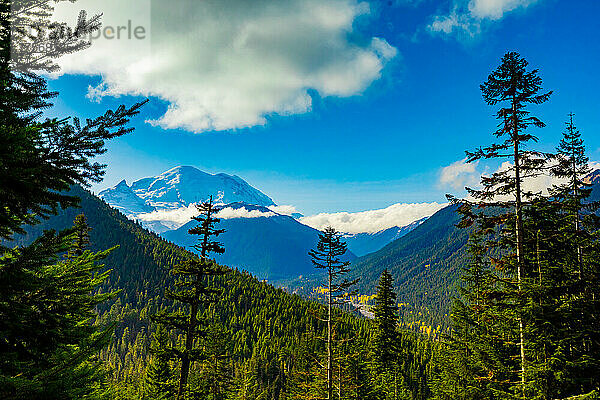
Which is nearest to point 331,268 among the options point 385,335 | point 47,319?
point 385,335

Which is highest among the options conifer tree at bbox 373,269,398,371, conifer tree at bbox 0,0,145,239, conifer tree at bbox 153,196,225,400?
conifer tree at bbox 0,0,145,239

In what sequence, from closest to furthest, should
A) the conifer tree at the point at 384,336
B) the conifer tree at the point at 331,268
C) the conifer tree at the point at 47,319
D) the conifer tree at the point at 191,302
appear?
1. the conifer tree at the point at 47,319
2. the conifer tree at the point at 191,302
3. the conifer tree at the point at 331,268
4. the conifer tree at the point at 384,336

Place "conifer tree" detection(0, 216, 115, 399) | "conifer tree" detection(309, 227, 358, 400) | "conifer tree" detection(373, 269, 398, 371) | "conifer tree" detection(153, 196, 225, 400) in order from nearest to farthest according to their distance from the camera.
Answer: "conifer tree" detection(0, 216, 115, 399), "conifer tree" detection(153, 196, 225, 400), "conifer tree" detection(309, 227, 358, 400), "conifer tree" detection(373, 269, 398, 371)

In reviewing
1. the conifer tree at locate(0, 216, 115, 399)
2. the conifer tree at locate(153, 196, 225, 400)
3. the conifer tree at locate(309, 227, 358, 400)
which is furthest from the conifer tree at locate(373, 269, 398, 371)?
the conifer tree at locate(0, 216, 115, 399)

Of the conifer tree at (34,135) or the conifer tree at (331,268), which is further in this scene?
the conifer tree at (331,268)

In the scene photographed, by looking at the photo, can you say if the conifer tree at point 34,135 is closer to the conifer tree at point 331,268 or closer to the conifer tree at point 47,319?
the conifer tree at point 47,319

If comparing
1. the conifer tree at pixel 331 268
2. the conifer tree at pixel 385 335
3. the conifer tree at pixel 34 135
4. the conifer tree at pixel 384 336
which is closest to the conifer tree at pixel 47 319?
the conifer tree at pixel 34 135

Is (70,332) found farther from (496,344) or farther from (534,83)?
(496,344)

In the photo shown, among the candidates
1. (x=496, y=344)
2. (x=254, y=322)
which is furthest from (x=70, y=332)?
(x=254, y=322)

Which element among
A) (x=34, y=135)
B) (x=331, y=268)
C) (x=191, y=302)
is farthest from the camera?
(x=331, y=268)

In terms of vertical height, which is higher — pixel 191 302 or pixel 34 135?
pixel 34 135

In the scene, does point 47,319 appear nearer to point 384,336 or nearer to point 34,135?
point 34,135

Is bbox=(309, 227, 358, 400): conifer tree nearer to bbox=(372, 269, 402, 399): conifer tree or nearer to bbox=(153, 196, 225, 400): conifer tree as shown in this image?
bbox=(153, 196, 225, 400): conifer tree

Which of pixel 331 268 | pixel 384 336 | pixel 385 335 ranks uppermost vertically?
pixel 331 268
